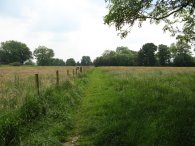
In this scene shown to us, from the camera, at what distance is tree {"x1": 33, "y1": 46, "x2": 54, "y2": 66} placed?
176250mm

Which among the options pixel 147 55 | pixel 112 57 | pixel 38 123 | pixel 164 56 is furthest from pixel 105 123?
pixel 112 57

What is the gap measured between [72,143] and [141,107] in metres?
4.02

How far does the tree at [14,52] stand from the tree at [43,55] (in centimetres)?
1475

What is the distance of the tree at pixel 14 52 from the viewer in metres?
152

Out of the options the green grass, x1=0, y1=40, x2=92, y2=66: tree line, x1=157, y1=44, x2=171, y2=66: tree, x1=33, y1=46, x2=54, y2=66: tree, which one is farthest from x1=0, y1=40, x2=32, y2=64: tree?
the green grass

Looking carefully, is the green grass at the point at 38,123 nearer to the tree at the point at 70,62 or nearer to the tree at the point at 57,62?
the tree at the point at 57,62

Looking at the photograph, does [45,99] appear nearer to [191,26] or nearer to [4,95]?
[4,95]

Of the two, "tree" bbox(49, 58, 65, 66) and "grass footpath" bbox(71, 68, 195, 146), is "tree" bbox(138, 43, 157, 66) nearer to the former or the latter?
"tree" bbox(49, 58, 65, 66)

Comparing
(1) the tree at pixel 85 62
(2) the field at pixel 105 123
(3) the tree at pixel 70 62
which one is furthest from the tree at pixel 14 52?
(2) the field at pixel 105 123

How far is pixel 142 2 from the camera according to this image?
14352 mm

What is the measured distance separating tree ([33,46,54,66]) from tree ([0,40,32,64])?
1475 centimetres

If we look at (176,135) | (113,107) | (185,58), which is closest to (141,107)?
(113,107)

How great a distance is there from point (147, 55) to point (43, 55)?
6938 cm

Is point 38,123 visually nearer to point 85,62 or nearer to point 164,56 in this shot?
point 164,56
